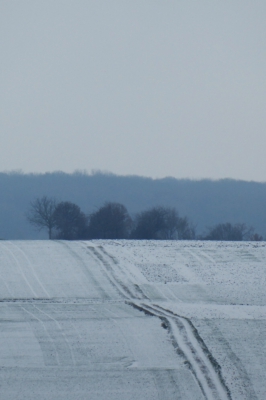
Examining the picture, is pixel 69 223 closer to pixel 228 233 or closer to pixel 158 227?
pixel 158 227

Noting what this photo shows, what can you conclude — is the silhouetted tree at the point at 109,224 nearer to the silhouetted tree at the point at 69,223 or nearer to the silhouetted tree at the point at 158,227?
the silhouetted tree at the point at 69,223

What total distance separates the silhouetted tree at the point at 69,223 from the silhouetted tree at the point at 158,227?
7.86m

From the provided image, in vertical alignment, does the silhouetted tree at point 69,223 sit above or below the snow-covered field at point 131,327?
above

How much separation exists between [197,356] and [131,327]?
3.56 m

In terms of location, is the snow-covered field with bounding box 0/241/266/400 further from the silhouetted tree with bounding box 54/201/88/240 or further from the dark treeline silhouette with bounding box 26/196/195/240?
the silhouetted tree with bounding box 54/201/88/240

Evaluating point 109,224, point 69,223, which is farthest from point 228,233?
point 69,223

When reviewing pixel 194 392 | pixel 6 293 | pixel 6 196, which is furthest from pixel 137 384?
pixel 6 196

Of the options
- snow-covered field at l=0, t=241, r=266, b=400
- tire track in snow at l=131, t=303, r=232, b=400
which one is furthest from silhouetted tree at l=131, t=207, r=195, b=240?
tire track in snow at l=131, t=303, r=232, b=400

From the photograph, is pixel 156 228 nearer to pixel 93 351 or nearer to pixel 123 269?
pixel 123 269

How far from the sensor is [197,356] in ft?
44.7

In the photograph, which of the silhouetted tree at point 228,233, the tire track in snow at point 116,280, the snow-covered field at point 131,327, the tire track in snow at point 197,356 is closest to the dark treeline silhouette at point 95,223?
the silhouetted tree at point 228,233

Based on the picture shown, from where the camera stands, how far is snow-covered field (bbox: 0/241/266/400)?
1202 cm

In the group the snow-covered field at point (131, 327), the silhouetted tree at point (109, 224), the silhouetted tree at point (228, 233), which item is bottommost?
the silhouetted tree at point (228, 233)

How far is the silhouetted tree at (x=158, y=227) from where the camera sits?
72.2 meters
